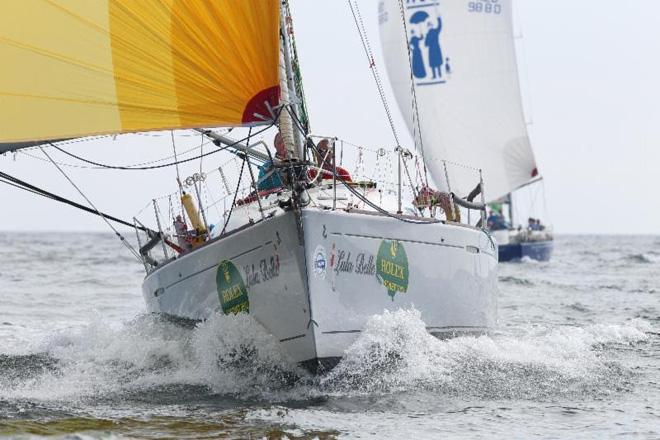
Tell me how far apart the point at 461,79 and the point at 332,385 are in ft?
66.4

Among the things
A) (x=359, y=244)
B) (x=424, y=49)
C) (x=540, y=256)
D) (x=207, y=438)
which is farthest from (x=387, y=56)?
(x=207, y=438)

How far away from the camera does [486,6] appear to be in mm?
27672

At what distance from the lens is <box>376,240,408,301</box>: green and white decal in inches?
324

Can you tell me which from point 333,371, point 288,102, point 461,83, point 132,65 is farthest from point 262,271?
point 461,83

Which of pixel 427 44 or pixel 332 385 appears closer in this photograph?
pixel 332 385

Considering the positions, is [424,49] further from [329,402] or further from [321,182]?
[329,402]

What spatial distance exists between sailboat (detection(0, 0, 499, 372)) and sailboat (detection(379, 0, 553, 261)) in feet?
56.9

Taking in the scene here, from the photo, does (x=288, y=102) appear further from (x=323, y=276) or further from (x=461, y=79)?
(x=461, y=79)

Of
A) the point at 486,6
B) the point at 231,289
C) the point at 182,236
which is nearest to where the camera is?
the point at 231,289

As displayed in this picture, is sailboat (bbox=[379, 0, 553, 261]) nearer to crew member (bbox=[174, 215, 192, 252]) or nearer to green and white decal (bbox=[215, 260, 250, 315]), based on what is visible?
crew member (bbox=[174, 215, 192, 252])

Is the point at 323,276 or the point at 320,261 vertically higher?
the point at 320,261

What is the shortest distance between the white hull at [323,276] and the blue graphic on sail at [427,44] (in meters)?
18.2

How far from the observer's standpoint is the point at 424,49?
89.3 ft

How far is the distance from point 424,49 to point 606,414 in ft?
68.8
